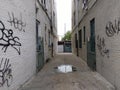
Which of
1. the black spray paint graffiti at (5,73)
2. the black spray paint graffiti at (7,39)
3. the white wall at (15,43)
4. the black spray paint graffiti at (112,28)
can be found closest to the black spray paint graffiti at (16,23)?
the white wall at (15,43)

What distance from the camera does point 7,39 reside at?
491cm

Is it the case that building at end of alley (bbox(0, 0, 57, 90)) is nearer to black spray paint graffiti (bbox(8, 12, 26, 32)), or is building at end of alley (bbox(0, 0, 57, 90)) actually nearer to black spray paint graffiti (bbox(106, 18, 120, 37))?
black spray paint graffiti (bbox(8, 12, 26, 32))

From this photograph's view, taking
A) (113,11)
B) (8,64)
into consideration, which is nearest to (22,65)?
(8,64)

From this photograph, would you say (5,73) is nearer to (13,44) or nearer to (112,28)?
(13,44)

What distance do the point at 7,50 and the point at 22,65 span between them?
154cm

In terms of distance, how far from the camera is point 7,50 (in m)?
4.84

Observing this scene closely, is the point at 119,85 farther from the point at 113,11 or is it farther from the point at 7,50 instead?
the point at 7,50

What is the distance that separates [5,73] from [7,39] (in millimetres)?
876

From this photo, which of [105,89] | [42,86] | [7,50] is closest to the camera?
[7,50]

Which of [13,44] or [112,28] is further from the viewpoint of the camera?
[112,28]

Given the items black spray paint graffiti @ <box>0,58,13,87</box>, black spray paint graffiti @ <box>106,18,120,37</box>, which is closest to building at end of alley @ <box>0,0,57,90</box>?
black spray paint graffiti @ <box>0,58,13,87</box>

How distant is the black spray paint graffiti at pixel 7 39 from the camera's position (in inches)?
179

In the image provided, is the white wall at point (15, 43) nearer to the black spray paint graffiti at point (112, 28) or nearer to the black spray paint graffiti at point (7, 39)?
the black spray paint graffiti at point (7, 39)

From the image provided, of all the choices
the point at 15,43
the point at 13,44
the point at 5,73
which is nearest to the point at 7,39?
the point at 13,44
